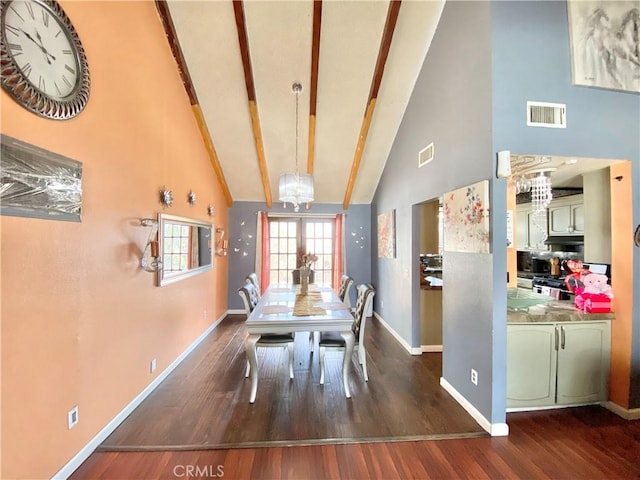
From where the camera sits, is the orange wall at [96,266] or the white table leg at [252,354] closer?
the orange wall at [96,266]

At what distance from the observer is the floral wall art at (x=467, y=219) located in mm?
2096

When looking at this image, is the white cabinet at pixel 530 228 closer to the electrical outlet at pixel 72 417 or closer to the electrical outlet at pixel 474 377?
the electrical outlet at pixel 474 377

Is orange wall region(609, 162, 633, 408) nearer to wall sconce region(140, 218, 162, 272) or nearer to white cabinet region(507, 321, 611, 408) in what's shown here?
white cabinet region(507, 321, 611, 408)

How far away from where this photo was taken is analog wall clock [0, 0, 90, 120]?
135 cm

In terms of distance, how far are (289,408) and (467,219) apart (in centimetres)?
234

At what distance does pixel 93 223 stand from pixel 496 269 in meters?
3.10

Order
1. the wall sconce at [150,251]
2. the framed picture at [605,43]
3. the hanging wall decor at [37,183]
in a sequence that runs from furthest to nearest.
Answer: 1. the wall sconce at [150,251]
2. the framed picture at [605,43]
3. the hanging wall decor at [37,183]

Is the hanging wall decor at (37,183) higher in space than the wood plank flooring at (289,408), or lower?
higher

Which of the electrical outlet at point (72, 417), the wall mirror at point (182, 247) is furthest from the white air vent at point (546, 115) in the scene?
the electrical outlet at point (72, 417)

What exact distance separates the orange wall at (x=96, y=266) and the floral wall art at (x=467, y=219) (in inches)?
118

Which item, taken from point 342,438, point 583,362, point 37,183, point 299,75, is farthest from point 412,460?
point 299,75

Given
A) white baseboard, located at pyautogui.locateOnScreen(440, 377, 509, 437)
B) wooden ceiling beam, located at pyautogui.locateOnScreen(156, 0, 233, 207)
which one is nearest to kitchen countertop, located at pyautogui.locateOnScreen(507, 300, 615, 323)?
white baseboard, located at pyautogui.locateOnScreen(440, 377, 509, 437)

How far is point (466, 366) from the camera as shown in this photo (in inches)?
93.3

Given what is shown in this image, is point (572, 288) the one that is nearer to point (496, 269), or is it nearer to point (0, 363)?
point (496, 269)
